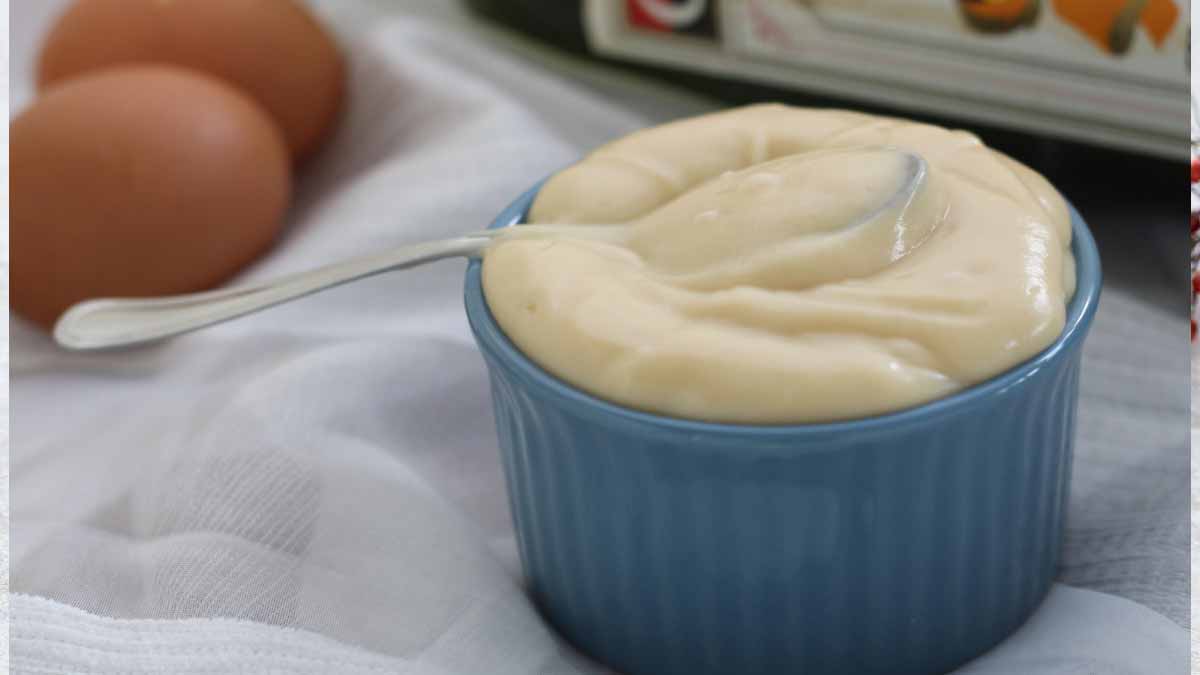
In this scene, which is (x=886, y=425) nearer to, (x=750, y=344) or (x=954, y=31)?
(x=750, y=344)

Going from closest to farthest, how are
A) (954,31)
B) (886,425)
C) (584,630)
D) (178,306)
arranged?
1. (886,425)
2. (584,630)
3. (178,306)
4. (954,31)

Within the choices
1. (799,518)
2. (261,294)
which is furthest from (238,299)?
(799,518)

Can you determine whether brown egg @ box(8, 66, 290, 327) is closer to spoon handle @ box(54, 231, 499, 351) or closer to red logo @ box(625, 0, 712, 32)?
spoon handle @ box(54, 231, 499, 351)

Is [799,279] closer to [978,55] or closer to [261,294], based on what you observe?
[261,294]

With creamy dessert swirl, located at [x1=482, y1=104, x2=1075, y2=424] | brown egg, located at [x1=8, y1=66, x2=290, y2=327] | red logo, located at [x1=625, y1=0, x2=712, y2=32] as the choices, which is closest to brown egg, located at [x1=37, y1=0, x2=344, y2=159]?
brown egg, located at [x1=8, y1=66, x2=290, y2=327]

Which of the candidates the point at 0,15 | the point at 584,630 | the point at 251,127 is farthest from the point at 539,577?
the point at 0,15

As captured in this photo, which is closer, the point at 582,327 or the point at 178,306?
the point at 582,327
